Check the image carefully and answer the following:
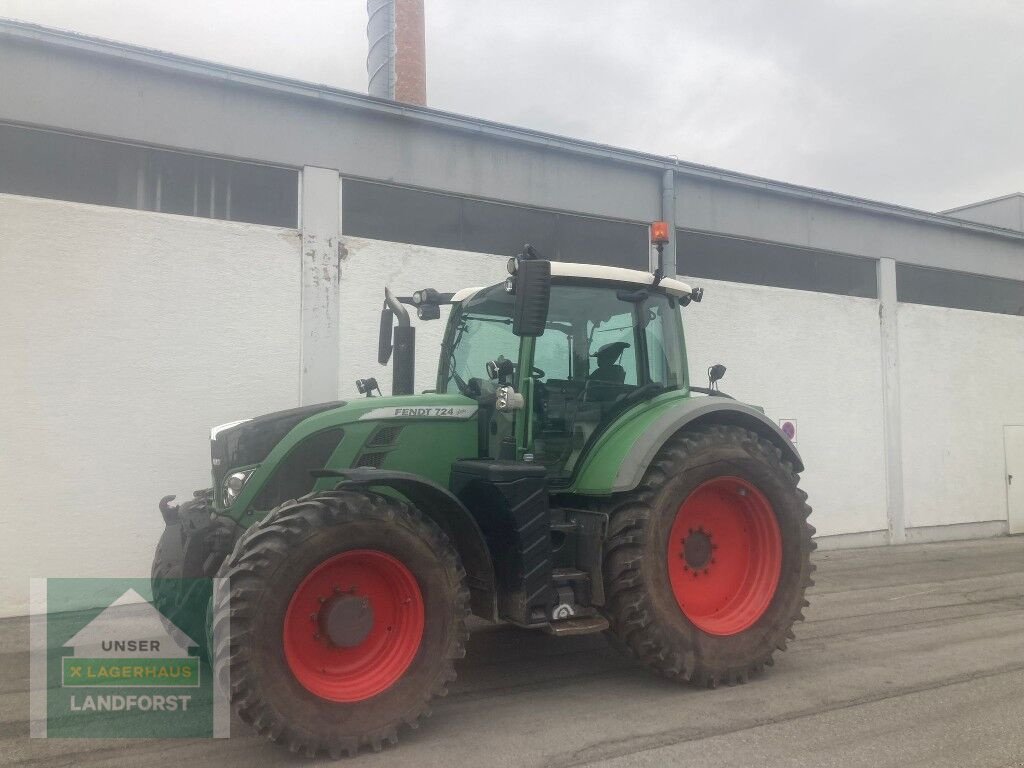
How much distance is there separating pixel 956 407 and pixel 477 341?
10.7 m

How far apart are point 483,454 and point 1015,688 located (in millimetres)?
3400

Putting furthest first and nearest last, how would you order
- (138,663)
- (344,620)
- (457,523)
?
(138,663)
(457,523)
(344,620)

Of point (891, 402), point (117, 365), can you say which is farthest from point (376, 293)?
point (891, 402)

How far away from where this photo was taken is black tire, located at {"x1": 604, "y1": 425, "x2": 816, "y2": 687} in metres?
4.77

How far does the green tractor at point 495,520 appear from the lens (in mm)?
3844

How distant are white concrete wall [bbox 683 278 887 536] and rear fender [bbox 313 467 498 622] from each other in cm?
709

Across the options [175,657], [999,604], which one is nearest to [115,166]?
[175,657]

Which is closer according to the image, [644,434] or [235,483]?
[235,483]

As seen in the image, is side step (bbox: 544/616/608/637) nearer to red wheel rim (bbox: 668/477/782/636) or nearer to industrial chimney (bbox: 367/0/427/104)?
red wheel rim (bbox: 668/477/782/636)

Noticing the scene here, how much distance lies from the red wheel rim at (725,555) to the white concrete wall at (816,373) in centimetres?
572

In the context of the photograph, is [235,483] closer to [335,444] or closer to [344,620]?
[335,444]

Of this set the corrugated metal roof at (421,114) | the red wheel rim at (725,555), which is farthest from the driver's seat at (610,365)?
the corrugated metal roof at (421,114)

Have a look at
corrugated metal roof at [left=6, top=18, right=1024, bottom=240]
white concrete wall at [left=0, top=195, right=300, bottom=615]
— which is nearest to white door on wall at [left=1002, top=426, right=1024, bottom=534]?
corrugated metal roof at [left=6, top=18, right=1024, bottom=240]

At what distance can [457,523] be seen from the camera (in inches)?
174
